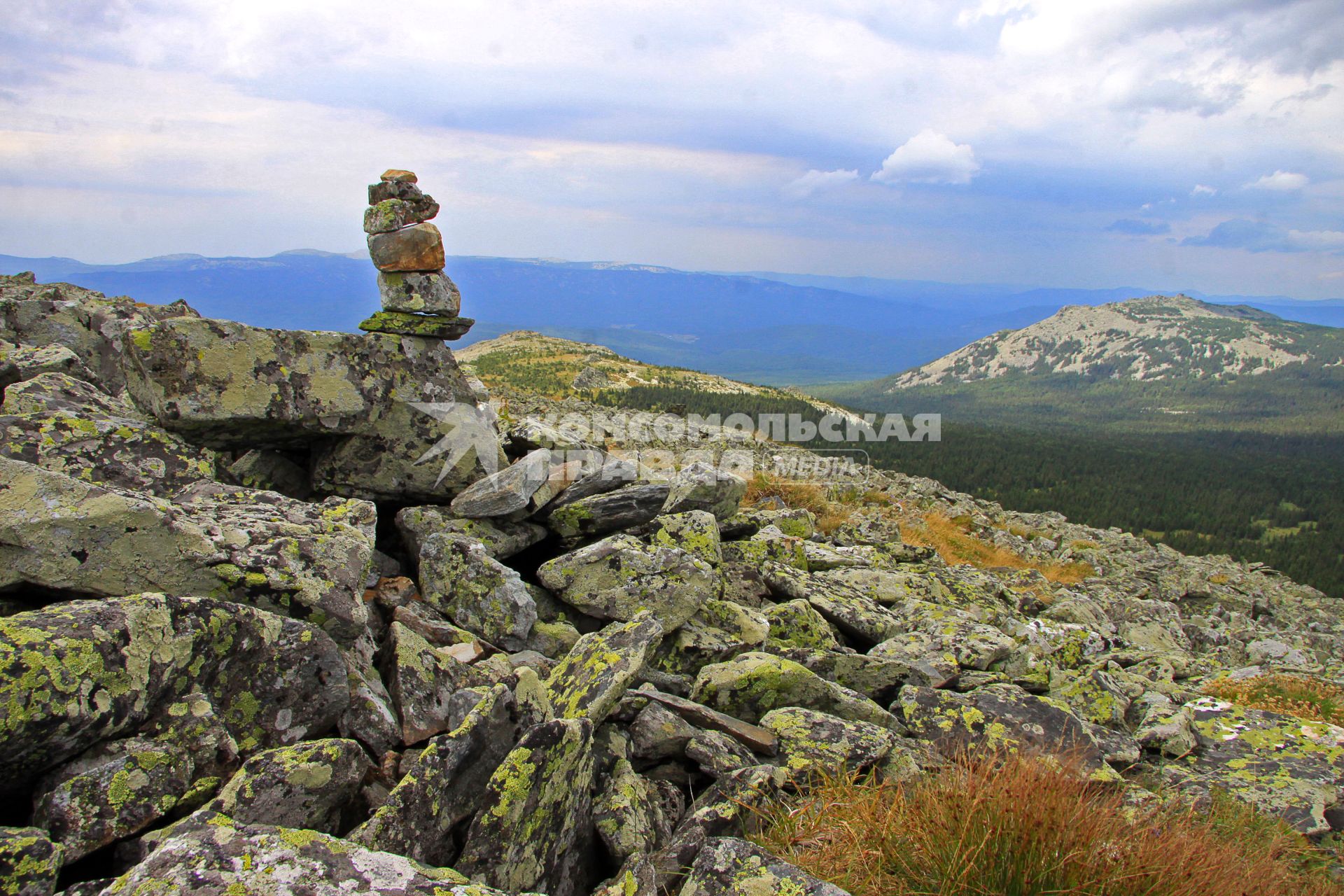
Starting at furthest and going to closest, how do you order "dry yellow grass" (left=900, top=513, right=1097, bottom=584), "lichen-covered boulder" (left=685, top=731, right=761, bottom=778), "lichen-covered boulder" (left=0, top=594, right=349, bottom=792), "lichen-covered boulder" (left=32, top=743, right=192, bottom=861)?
"dry yellow grass" (left=900, top=513, right=1097, bottom=584) → "lichen-covered boulder" (left=685, top=731, right=761, bottom=778) → "lichen-covered boulder" (left=0, top=594, right=349, bottom=792) → "lichen-covered boulder" (left=32, top=743, right=192, bottom=861)

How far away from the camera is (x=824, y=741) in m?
6.14

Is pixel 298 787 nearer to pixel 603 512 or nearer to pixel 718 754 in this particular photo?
pixel 718 754

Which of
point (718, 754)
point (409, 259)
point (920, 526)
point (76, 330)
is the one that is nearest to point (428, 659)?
point (718, 754)

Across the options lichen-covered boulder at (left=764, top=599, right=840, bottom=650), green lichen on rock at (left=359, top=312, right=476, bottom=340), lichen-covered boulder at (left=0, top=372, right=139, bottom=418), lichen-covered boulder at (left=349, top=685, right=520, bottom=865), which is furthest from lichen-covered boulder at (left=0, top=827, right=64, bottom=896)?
green lichen on rock at (left=359, top=312, right=476, bottom=340)

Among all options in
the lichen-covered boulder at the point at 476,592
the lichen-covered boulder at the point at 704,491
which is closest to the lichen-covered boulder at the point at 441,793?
the lichen-covered boulder at the point at 476,592

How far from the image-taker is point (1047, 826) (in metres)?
3.99

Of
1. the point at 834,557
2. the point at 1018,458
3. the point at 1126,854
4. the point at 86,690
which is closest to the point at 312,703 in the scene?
the point at 86,690

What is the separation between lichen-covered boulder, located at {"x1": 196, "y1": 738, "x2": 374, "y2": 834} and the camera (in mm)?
4285

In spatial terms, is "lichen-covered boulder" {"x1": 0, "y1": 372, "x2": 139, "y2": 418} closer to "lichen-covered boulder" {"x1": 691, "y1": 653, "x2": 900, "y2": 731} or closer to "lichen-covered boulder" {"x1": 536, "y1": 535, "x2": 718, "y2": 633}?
"lichen-covered boulder" {"x1": 536, "y1": 535, "x2": 718, "y2": 633}

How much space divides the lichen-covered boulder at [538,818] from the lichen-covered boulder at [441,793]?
6.6 inches

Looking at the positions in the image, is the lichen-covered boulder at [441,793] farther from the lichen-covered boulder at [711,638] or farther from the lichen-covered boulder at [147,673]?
the lichen-covered boulder at [711,638]

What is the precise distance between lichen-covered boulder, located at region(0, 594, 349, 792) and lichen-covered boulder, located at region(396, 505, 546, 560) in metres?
3.31

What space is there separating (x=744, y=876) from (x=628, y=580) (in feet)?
15.2

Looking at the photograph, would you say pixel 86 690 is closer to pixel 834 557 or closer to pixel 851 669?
pixel 851 669
